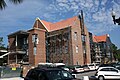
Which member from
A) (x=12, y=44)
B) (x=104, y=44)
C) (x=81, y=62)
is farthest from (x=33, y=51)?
(x=104, y=44)

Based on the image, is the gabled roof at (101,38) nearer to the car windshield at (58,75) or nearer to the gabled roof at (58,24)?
the gabled roof at (58,24)

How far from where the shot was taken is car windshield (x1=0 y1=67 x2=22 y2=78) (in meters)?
29.1

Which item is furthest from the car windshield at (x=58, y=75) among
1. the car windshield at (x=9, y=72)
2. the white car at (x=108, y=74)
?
the car windshield at (x=9, y=72)

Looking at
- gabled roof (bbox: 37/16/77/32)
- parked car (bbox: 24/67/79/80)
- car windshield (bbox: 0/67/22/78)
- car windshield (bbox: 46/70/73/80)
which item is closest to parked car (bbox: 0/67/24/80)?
car windshield (bbox: 0/67/22/78)

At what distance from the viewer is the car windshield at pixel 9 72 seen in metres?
29.1

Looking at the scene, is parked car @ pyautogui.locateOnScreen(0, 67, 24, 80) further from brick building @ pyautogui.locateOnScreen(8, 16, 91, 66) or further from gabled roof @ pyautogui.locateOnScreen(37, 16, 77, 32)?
gabled roof @ pyautogui.locateOnScreen(37, 16, 77, 32)

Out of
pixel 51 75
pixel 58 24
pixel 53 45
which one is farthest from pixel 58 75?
pixel 58 24

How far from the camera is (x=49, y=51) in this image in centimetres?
5138

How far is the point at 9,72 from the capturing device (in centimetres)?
2984

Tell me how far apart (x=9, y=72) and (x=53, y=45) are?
22242 mm

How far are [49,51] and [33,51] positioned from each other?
6.32m

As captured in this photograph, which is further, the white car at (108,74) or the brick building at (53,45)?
the brick building at (53,45)

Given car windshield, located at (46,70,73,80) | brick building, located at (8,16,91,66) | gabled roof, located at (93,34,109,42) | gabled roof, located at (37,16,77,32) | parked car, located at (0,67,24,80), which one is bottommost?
parked car, located at (0,67,24,80)

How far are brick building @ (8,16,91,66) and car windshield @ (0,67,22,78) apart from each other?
13.8m
